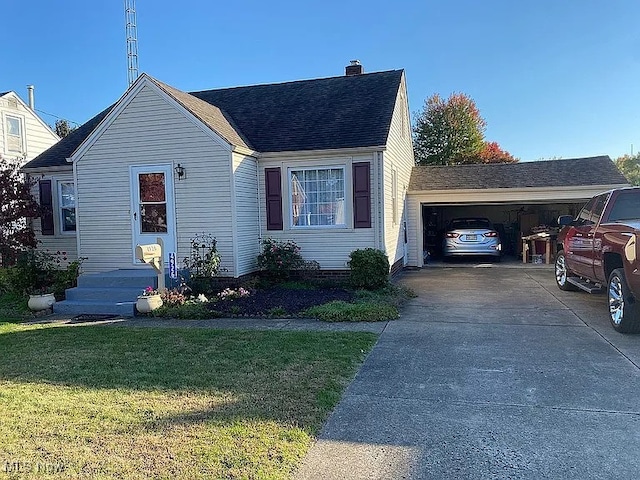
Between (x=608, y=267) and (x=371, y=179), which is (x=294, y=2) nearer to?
(x=371, y=179)

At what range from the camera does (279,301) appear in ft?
30.0

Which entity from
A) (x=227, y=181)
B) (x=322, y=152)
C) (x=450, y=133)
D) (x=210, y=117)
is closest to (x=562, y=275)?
(x=322, y=152)

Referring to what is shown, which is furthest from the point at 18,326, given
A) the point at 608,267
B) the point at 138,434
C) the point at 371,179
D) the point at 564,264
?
the point at 564,264

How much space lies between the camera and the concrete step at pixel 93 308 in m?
8.70

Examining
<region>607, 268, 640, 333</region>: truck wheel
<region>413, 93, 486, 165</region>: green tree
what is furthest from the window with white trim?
<region>607, 268, 640, 333</region>: truck wheel

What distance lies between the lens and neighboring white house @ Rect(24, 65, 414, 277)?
10.3 meters

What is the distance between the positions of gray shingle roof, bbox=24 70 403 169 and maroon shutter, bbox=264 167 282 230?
57cm

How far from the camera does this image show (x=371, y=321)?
7.59 meters

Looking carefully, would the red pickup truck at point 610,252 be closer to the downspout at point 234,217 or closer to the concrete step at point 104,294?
the downspout at point 234,217

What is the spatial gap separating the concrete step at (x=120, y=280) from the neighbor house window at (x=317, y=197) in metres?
3.50

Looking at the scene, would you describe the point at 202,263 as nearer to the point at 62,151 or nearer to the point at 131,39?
the point at 62,151

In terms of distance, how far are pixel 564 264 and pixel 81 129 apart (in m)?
13.6

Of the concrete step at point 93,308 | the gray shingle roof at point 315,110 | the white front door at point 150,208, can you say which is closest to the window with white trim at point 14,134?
the gray shingle roof at point 315,110

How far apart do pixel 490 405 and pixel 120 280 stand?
7976 millimetres
